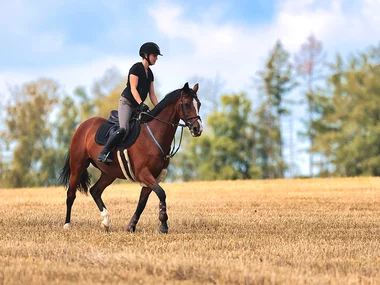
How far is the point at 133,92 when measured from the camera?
1165 centimetres

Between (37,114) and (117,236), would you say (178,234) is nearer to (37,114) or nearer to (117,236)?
(117,236)

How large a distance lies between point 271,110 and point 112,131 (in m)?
56.8

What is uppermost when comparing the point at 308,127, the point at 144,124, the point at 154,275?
the point at 308,127

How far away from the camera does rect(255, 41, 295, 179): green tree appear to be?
65438 mm

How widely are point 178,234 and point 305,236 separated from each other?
217 cm

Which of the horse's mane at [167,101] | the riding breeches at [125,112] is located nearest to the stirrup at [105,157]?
the riding breeches at [125,112]

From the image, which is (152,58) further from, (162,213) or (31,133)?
(31,133)

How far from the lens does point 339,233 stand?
463 inches

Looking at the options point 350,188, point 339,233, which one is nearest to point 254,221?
point 339,233

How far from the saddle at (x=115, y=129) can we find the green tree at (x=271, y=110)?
53027 millimetres

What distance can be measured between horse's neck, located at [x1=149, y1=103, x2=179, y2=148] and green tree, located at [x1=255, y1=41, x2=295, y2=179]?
53.7 m

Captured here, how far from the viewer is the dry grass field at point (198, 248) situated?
22.5 feet

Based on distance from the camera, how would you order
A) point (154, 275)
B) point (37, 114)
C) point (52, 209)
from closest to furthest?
point (154, 275) → point (52, 209) → point (37, 114)

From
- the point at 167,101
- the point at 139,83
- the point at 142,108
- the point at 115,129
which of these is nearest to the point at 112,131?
the point at 115,129
